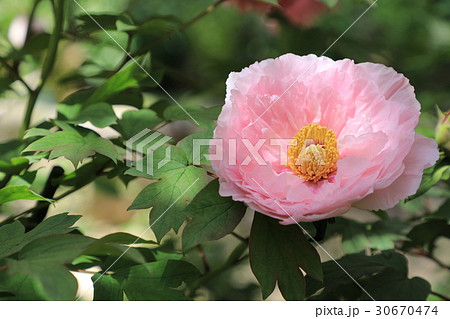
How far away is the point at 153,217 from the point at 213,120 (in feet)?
0.62

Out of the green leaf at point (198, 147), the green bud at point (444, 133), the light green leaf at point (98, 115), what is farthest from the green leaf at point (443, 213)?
the light green leaf at point (98, 115)

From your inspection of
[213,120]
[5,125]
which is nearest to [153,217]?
[213,120]

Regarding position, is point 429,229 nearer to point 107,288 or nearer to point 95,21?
point 107,288

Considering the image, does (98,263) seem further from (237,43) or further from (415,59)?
(237,43)

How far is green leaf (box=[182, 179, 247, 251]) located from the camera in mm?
457

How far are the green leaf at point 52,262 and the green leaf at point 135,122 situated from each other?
202mm

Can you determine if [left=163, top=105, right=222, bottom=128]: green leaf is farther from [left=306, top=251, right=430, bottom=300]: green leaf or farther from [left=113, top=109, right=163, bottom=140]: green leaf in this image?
[left=306, top=251, right=430, bottom=300]: green leaf

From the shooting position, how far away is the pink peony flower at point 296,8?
1.02 metres

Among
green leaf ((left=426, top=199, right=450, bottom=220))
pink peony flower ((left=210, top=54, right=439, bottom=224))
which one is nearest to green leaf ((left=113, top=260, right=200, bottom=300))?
pink peony flower ((left=210, top=54, right=439, bottom=224))

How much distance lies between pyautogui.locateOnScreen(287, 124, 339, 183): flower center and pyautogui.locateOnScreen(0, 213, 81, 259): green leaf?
223 mm

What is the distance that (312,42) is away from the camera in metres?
1.04

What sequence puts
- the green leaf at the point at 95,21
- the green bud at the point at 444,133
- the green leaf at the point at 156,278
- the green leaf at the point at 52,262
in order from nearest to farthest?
the green leaf at the point at 52,262
the green leaf at the point at 156,278
the green bud at the point at 444,133
the green leaf at the point at 95,21

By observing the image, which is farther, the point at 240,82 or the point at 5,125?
the point at 5,125

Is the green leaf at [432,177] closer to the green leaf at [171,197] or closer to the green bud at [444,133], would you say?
the green bud at [444,133]
